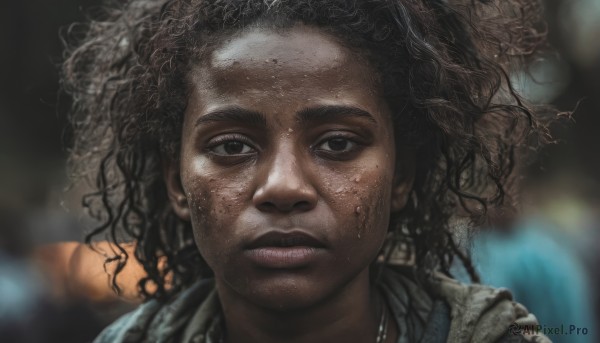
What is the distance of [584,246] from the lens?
340 inches

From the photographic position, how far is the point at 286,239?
7.55ft

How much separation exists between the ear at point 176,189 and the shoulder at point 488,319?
953mm

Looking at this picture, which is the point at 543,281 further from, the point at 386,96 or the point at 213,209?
the point at 213,209

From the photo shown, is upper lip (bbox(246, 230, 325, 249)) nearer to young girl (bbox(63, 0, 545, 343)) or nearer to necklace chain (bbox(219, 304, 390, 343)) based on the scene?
young girl (bbox(63, 0, 545, 343))

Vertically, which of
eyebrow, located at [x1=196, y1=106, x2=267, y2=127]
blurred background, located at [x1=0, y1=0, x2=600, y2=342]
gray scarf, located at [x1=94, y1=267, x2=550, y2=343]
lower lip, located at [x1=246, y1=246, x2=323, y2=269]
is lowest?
blurred background, located at [x1=0, y1=0, x2=600, y2=342]

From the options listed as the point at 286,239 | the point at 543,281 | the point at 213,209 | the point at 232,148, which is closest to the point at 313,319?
the point at 286,239

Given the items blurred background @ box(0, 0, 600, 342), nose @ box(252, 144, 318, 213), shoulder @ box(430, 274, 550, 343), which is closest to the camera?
nose @ box(252, 144, 318, 213)

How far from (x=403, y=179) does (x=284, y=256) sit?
0.61 metres

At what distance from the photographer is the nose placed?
2.27 m

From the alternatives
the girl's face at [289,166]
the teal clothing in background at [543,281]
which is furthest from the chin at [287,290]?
the teal clothing in background at [543,281]

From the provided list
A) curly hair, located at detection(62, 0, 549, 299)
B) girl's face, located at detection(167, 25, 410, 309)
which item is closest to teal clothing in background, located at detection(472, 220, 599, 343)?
curly hair, located at detection(62, 0, 549, 299)

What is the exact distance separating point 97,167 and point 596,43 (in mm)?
10166

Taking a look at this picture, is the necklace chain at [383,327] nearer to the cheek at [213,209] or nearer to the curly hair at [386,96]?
the curly hair at [386,96]

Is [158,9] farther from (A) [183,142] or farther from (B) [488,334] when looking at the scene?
(B) [488,334]
